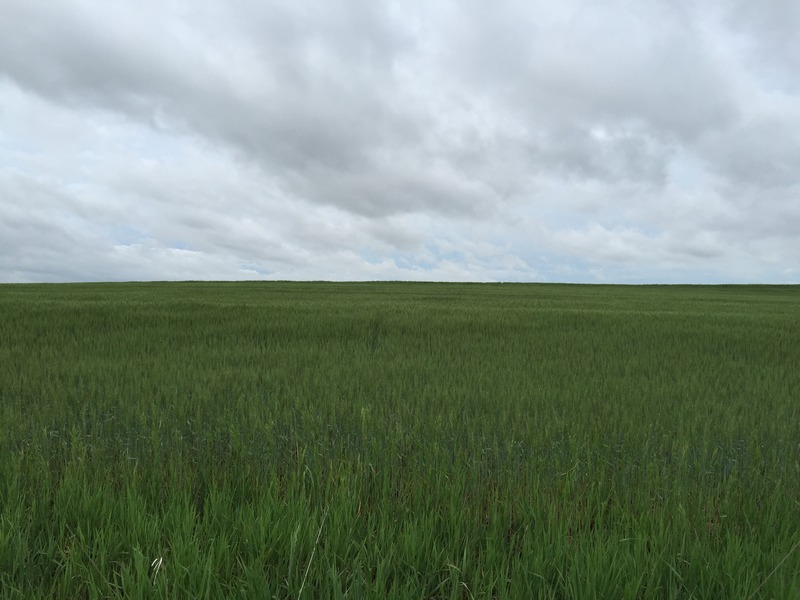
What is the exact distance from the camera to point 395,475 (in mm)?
2549

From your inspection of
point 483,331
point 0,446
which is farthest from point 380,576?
point 483,331

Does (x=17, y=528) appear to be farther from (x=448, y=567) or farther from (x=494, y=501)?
(x=494, y=501)

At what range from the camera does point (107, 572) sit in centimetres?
171

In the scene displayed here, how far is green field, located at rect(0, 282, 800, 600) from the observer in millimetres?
1687

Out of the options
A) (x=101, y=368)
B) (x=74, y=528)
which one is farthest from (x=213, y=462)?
(x=101, y=368)

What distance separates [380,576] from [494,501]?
91 cm

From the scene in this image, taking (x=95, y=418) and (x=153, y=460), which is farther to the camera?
(x=95, y=418)

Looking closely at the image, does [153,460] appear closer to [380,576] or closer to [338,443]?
[338,443]

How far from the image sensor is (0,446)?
308 centimetres

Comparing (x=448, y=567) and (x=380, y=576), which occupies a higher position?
(x=380, y=576)

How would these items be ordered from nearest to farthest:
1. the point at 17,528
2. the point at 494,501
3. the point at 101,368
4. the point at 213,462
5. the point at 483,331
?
the point at 17,528 < the point at 494,501 < the point at 213,462 < the point at 101,368 < the point at 483,331

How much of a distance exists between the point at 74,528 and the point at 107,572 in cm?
50

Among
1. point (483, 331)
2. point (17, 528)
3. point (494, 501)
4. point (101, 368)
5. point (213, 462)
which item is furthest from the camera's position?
point (483, 331)

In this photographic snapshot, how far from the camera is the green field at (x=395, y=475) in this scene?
5.53 feet
